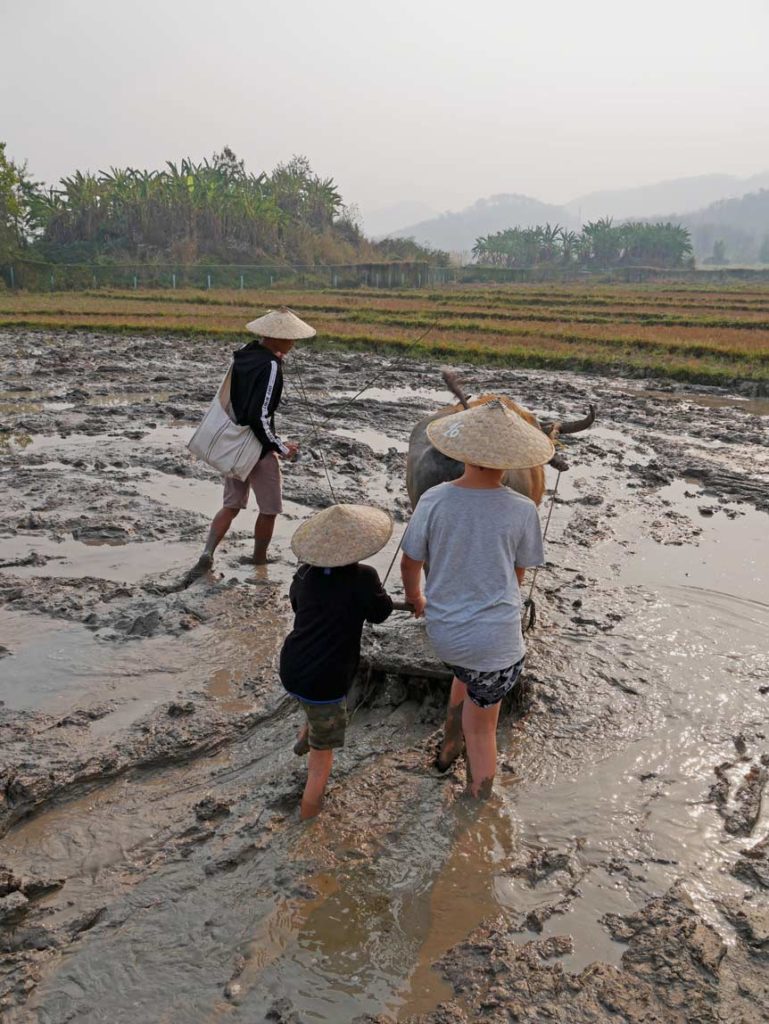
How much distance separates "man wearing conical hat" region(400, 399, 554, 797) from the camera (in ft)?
9.55

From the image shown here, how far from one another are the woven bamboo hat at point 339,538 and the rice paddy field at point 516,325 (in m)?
9.26

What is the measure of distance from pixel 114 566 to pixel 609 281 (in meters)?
60.6

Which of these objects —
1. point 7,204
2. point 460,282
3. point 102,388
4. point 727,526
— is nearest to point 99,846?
point 727,526

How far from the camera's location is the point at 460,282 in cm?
5453

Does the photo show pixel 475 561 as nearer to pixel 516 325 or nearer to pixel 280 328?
pixel 280 328

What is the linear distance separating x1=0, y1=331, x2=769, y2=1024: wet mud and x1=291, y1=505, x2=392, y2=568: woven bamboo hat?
3.30 feet

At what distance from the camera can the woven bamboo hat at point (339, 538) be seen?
2.91m

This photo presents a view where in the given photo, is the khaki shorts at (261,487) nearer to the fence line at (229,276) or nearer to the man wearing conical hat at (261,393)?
the man wearing conical hat at (261,393)

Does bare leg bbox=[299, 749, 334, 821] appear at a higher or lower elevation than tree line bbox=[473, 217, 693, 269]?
lower

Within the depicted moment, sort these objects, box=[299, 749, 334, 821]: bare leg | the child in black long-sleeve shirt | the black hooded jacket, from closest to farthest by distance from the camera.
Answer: the child in black long-sleeve shirt, box=[299, 749, 334, 821]: bare leg, the black hooded jacket

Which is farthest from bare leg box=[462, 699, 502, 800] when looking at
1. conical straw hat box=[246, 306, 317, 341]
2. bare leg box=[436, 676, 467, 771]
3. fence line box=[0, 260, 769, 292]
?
fence line box=[0, 260, 769, 292]

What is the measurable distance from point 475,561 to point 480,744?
76 cm

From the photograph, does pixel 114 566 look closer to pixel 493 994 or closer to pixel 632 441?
pixel 493 994

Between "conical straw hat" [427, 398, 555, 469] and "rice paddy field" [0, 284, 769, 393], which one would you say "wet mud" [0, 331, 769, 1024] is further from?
"rice paddy field" [0, 284, 769, 393]
